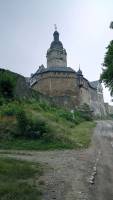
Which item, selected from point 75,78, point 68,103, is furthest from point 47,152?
point 75,78

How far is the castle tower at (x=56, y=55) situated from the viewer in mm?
88625

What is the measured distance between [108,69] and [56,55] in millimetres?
51925

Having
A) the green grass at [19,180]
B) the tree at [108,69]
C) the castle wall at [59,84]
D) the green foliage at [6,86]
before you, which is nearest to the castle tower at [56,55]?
the castle wall at [59,84]

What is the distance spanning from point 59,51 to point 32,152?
72128 millimetres

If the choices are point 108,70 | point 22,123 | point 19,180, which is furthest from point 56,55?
point 19,180

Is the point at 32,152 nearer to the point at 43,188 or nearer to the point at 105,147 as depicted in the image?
the point at 105,147

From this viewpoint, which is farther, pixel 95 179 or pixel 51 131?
pixel 51 131

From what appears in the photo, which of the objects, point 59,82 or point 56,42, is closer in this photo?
point 59,82

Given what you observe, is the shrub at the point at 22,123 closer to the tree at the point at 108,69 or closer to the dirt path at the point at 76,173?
the dirt path at the point at 76,173

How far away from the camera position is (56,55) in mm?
89062

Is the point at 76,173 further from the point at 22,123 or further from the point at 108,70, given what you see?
the point at 108,70

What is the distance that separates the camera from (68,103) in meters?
70.6

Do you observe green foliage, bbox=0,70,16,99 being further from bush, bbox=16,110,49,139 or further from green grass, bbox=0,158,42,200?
green grass, bbox=0,158,42,200

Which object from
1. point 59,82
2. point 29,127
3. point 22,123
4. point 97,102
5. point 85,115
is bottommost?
point 29,127
